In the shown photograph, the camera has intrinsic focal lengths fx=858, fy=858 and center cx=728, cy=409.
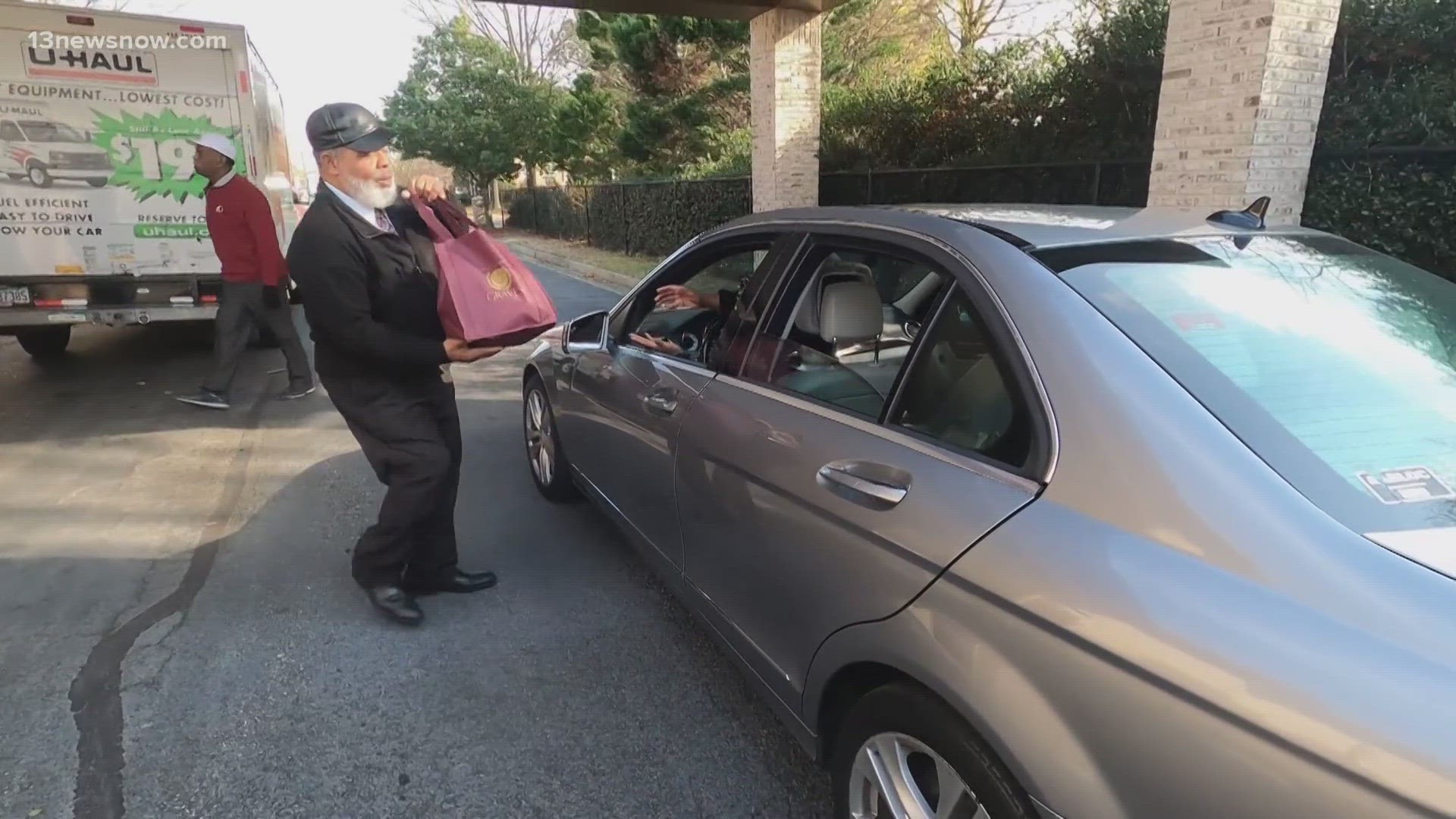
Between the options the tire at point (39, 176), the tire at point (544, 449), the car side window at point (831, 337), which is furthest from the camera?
the tire at point (39, 176)

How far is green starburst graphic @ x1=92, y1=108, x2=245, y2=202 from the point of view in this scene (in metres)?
6.77

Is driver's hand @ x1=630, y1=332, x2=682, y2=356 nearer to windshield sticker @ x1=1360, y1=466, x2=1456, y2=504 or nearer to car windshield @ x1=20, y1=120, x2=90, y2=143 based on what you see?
windshield sticker @ x1=1360, y1=466, x2=1456, y2=504

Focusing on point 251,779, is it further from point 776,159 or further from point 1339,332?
point 776,159

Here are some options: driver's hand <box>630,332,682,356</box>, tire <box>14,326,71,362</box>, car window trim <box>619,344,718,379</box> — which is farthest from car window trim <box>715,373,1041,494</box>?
tire <box>14,326,71,362</box>

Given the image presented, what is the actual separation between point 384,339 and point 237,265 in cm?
432

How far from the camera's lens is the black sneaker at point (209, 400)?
6410 mm

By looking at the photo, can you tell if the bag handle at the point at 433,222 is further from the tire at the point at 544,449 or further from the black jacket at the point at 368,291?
the tire at the point at 544,449

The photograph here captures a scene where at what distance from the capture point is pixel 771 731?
8.86 ft

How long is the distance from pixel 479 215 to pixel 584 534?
36.1 meters

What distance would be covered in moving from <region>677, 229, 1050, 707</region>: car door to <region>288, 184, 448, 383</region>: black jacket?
1102mm

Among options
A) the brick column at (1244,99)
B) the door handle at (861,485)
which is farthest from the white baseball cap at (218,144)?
the brick column at (1244,99)

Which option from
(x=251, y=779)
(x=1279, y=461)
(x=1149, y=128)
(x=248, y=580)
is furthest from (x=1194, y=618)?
(x=1149, y=128)

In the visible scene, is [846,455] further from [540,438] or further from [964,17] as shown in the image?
[964,17]

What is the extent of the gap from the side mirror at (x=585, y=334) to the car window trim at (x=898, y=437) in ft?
4.28
